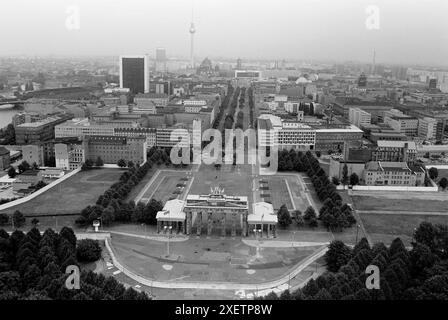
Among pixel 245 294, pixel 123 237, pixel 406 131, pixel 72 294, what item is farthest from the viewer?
pixel 406 131

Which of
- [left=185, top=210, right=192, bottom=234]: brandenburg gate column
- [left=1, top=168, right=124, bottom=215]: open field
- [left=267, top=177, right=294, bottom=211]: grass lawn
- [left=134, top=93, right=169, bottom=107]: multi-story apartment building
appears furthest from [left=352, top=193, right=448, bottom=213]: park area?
[left=134, top=93, right=169, bottom=107]: multi-story apartment building

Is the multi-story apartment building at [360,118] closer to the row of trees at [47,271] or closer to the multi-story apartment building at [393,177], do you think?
the multi-story apartment building at [393,177]

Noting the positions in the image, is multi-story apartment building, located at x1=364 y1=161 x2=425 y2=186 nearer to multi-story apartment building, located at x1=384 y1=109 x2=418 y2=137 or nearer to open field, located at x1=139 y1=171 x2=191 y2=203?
open field, located at x1=139 y1=171 x2=191 y2=203

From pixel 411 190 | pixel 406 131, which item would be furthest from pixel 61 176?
pixel 406 131

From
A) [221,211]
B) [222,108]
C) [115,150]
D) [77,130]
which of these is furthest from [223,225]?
[222,108]

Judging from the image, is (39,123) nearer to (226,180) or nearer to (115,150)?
(115,150)
